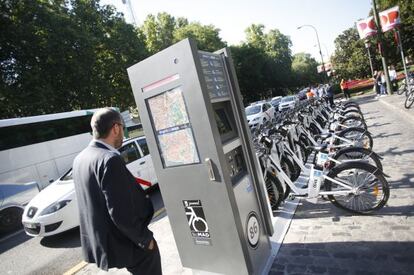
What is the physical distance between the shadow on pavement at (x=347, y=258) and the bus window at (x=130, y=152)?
14.3ft

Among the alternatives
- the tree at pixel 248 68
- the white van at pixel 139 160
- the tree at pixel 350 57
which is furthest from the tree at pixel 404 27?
the white van at pixel 139 160

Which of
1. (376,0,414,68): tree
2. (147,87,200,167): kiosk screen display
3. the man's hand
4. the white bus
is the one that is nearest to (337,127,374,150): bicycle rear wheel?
(147,87,200,167): kiosk screen display

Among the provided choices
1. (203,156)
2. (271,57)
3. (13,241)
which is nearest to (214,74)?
(203,156)

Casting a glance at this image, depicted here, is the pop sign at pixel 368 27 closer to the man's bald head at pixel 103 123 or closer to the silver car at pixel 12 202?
the silver car at pixel 12 202

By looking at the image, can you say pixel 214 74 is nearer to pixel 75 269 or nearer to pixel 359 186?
pixel 359 186

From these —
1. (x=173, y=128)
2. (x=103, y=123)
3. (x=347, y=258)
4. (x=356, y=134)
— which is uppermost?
(x=103, y=123)

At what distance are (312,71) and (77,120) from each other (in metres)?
78.6

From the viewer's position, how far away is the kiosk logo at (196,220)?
116 inches

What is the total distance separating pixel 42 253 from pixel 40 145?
591 centimetres

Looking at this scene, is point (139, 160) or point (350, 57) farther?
point (350, 57)

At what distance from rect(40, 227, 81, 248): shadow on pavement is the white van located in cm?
165

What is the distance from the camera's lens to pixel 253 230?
10.3 ft

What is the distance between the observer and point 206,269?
3.11m

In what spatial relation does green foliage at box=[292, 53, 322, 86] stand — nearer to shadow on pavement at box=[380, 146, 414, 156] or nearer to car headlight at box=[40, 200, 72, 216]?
shadow on pavement at box=[380, 146, 414, 156]
